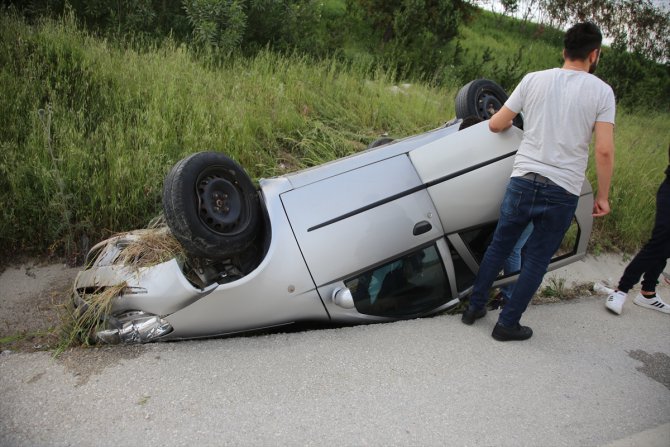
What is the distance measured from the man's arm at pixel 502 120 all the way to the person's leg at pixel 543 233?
575 mm

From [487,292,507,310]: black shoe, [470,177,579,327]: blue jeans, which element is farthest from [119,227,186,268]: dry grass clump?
[487,292,507,310]: black shoe

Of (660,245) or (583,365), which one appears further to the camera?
(660,245)

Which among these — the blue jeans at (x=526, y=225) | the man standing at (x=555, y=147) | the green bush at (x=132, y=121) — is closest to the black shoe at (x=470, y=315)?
the blue jeans at (x=526, y=225)

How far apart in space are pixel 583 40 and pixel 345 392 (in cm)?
253

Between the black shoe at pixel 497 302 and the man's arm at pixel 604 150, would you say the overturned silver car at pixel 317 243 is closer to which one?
the black shoe at pixel 497 302

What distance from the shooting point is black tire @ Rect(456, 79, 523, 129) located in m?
4.69

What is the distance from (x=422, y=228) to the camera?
11.7ft

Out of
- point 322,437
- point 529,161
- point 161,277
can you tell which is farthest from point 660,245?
point 161,277

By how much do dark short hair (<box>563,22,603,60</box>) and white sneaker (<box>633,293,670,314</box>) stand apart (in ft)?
8.43

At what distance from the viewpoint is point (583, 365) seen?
3.49 meters

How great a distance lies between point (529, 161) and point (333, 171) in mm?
1283

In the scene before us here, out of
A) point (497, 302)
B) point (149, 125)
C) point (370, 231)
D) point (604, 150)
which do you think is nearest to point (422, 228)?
point (370, 231)

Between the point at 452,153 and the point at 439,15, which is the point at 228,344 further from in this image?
the point at 439,15

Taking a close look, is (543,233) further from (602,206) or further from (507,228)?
(602,206)
